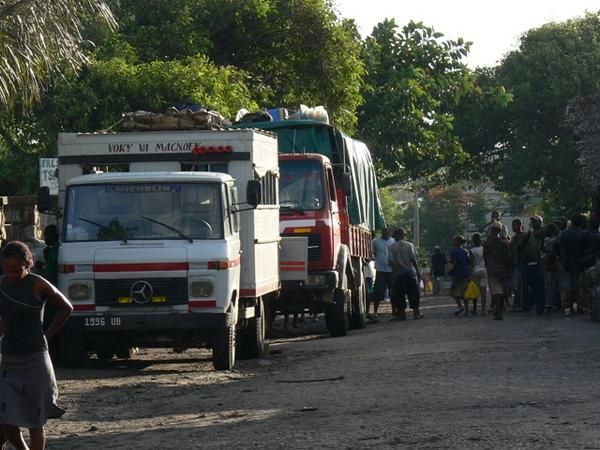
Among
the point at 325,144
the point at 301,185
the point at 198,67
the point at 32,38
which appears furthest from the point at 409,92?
the point at 32,38

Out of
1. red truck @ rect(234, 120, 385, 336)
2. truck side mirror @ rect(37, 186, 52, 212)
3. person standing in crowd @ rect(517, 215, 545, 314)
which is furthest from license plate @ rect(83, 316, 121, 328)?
person standing in crowd @ rect(517, 215, 545, 314)

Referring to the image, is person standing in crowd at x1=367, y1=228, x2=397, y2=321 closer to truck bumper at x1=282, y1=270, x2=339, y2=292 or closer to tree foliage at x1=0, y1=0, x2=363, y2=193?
tree foliage at x1=0, y1=0, x2=363, y2=193

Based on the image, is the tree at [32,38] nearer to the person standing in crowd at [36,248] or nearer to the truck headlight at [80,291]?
the person standing in crowd at [36,248]

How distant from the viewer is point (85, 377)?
55.5 feet

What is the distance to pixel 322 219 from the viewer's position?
2236 centimetres

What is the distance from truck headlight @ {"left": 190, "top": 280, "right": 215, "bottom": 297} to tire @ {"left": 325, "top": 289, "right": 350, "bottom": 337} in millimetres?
6838

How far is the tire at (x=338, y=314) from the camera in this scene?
2345 cm

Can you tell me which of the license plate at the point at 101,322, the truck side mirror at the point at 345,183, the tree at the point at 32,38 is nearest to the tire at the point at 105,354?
the license plate at the point at 101,322

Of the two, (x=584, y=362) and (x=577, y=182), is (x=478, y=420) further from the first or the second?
(x=577, y=182)

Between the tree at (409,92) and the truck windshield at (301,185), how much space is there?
19.2 metres

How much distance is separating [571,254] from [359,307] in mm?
3758

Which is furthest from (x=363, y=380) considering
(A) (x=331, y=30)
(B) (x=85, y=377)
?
(A) (x=331, y=30)

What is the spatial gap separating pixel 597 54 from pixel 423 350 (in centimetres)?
4442

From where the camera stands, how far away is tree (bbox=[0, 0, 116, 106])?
19.6m
